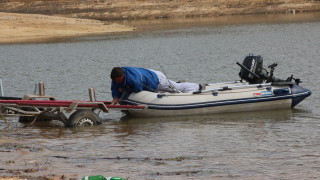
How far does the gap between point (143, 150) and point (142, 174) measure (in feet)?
6.01

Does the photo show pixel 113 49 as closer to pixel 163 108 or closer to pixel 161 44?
pixel 161 44

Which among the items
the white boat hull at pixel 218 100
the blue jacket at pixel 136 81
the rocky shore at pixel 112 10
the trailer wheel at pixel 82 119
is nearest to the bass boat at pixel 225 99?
the white boat hull at pixel 218 100

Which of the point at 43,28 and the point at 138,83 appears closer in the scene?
the point at 138,83

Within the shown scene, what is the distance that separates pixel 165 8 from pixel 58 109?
47.3 meters

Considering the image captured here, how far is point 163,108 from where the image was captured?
12.9 meters

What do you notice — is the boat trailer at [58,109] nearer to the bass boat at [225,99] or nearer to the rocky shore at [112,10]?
the bass boat at [225,99]

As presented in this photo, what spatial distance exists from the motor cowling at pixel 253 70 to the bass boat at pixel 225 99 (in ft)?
0.07

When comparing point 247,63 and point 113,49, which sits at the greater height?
point 247,63

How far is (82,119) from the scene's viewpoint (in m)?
12.0

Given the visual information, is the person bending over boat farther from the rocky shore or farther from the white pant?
the rocky shore

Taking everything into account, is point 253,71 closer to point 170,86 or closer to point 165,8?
point 170,86

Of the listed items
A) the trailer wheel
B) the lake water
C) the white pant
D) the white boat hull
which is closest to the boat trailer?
the trailer wheel

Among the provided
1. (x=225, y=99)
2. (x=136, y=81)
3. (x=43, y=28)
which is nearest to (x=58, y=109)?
(x=136, y=81)

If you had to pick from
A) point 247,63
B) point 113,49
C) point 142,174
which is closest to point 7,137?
point 142,174
